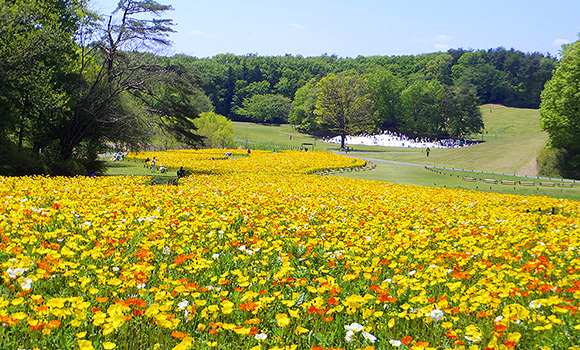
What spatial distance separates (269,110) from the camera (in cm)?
13262

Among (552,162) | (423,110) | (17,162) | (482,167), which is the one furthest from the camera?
(423,110)

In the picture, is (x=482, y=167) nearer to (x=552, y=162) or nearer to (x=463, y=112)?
(x=552, y=162)

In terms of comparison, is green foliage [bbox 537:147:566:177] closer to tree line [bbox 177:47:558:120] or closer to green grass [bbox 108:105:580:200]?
green grass [bbox 108:105:580:200]

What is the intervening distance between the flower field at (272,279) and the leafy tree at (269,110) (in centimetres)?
12409

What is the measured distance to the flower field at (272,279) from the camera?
11.2 feet

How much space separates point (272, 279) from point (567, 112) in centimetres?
4271

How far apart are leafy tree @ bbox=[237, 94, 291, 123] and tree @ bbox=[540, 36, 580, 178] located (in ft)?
325

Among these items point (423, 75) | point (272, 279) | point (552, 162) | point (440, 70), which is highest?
point (440, 70)

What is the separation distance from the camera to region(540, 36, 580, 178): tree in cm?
3659

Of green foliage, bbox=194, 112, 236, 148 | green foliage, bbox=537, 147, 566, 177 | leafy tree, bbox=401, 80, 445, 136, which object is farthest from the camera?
leafy tree, bbox=401, 80, 445, 136

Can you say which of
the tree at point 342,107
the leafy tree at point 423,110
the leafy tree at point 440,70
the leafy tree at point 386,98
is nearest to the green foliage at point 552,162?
the tree at point 342,107

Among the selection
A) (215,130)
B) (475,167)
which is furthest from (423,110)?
(475,167)

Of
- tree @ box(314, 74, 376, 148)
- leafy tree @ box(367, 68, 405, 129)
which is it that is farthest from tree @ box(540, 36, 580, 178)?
leafy tree @ box(367, 68, 405, 129)

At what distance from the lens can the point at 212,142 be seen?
2404 inches
